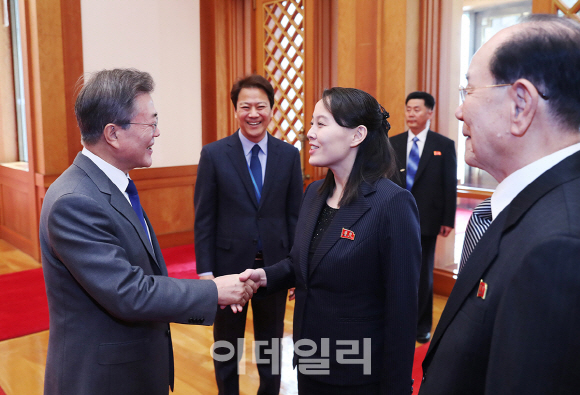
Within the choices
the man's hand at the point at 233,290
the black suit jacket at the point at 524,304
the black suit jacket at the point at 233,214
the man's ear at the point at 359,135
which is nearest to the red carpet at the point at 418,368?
the black suit jacket at the point at 233,214

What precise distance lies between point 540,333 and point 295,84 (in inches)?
209

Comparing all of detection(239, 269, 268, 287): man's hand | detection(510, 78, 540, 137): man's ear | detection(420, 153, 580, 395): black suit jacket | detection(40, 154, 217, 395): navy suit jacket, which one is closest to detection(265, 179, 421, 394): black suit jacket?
detection(239, 269, 268, 287): man's hand

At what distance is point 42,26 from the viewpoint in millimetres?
5109

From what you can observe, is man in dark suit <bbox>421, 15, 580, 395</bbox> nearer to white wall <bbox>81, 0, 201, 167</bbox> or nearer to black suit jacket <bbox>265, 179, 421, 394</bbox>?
black suit jacket <bbox>265, 179, 421, 394</bbox>

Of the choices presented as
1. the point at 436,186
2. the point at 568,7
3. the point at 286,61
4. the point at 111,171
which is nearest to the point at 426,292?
the point at 436,186

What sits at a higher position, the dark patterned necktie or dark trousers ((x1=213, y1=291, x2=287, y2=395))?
the dark patterned necktie

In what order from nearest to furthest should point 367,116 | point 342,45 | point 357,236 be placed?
point 357,236 < point 367,116 < point 342,45

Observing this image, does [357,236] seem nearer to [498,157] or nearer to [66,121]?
[498,157]

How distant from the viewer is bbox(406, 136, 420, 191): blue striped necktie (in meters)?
3.75

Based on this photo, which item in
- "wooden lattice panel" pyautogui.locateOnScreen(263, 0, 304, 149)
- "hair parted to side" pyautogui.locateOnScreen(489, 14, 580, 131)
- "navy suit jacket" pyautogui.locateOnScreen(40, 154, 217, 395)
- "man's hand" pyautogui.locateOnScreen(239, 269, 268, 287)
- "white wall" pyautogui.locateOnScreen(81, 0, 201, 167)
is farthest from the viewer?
"wooden lattice panel" pyautogui.locateOnScreen(263, 0, 304, 149)

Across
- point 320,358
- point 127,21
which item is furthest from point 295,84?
point 320,358

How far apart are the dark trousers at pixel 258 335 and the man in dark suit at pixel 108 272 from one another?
95 cm

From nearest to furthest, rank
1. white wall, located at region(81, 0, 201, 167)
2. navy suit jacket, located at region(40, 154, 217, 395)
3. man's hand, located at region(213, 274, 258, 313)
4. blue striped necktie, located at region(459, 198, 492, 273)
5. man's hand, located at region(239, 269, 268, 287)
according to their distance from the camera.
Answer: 1. blue striped necktie, located at region(459, 198, 492, 273)
2. navy suit jacket, located at region(40, 154, 217, 395)
3. man's hand, located at region(213, 274, 258, 313)
4. man's hand, located at region(239, 269, 268, 287)
5. white wall, located at region(81, 0, 201, 167)

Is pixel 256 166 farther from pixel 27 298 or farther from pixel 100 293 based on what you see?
pixel 27 298
